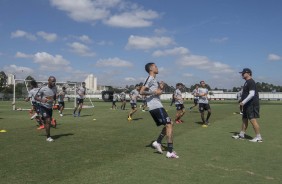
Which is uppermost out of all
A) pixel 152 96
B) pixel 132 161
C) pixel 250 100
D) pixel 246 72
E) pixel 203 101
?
pixel 246 72

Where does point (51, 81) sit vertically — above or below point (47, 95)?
above

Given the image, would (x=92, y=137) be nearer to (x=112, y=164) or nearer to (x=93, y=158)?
(x=93, y=158)

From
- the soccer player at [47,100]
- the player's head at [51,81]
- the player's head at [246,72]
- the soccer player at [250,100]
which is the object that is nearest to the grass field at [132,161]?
the soccer player at [47,100]

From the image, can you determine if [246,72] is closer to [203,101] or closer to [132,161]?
[203,101]

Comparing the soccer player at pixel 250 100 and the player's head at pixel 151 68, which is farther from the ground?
the player's head at pixel 151 68

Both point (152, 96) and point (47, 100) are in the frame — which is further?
point (47, 100)

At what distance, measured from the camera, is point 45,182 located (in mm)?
6164

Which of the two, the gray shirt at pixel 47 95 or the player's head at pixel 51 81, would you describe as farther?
the player's head at pixel 51 81

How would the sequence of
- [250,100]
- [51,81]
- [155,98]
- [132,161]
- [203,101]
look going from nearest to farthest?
[132,161], [155,98], [250,100], [51,81], [203,101]

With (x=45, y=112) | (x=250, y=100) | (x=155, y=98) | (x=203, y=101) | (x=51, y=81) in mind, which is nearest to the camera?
(x=155, y=98)

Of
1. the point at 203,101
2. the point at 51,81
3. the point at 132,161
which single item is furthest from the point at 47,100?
the point at 203,101

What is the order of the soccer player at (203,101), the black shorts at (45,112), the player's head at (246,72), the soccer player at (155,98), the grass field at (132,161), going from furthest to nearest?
the soccer player at (203,101) → the player's head at (246,72) → the black shorts at (45,112) → the soccer player at (155,98) → the grass field at (132,161)

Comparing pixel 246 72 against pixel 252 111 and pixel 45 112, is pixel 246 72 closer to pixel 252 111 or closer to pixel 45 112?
pixel 252 111

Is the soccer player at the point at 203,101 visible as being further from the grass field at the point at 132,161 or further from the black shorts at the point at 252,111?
the black shorts at the point at 252,111
